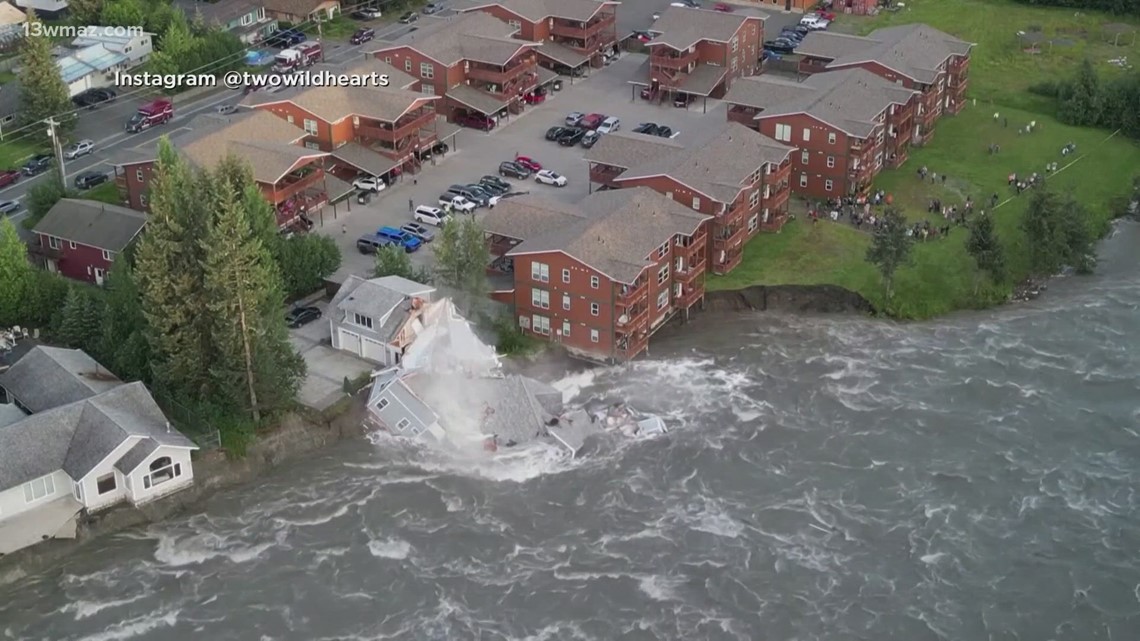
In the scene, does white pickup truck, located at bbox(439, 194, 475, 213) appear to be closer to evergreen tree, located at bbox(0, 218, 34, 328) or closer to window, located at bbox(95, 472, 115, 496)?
evergreen tree, located at bbox(0, 218, 34, 328)

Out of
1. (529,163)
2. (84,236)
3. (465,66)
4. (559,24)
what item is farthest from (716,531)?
(559,24)

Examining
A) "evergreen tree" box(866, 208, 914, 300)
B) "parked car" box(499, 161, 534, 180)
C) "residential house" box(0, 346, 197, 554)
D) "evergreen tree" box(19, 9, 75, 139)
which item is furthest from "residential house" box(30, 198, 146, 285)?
"evergreen tree" box(866, 208, 914, 300)

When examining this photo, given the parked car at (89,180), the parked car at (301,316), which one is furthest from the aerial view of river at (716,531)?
the parked car at (89,180)

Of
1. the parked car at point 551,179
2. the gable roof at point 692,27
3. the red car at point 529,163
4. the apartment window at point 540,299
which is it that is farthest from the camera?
the gable roof at point 692,27

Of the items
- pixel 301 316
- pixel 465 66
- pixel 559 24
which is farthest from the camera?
pixel 559 24

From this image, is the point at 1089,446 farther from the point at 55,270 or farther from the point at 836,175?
the point at 55,270

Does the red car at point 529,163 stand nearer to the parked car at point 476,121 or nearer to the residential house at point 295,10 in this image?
the parked car at point 476,121

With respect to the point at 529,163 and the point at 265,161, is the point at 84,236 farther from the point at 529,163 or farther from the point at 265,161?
the point at 529,163
